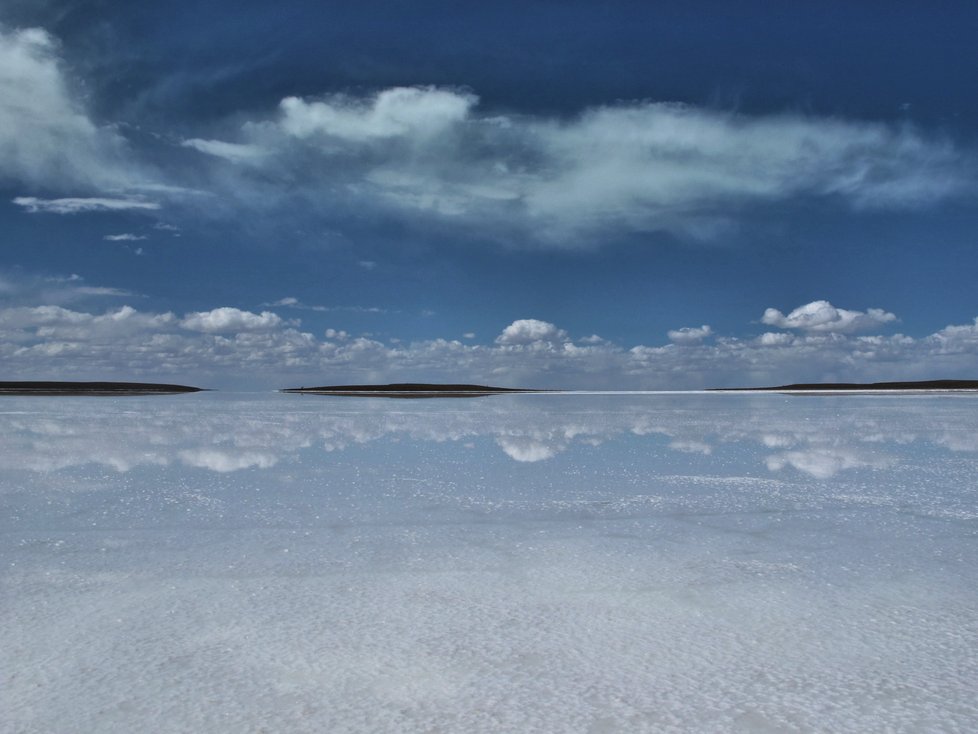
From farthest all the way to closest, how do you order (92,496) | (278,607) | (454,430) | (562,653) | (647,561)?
(454,430), (92,496), (647,561), (278,607), (562,653)

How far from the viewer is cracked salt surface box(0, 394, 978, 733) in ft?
10.3

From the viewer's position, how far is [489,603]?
453 cm

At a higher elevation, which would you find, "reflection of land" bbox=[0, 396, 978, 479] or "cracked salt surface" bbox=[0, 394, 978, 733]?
"reflection of land" bbox=[0, 396, 978, 479]

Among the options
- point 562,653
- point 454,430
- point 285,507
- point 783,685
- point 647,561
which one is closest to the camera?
point 783,685

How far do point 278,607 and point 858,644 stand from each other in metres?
3.42

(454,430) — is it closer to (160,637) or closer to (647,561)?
(647,561)

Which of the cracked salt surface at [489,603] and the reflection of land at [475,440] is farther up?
the reflection of land at [475,440]

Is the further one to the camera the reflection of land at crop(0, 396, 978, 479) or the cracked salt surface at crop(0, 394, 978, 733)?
the reflection of land at crop(0, 396, 978, 479)

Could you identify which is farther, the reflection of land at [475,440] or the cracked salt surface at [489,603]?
the reflection of land at [475,440]

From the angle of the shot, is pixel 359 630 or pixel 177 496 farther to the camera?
pixel 177 496

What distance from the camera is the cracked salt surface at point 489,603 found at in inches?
124

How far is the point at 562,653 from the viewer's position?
371 cm

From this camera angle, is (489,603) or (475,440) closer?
(489,603)

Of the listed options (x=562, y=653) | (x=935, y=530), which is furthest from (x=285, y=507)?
(x=935, y=530)
